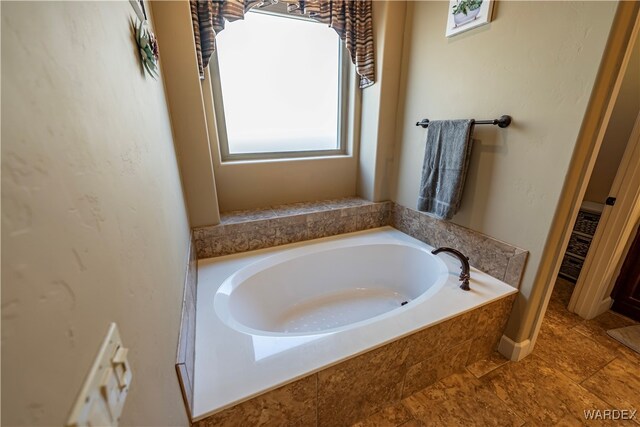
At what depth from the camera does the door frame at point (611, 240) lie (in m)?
1.53

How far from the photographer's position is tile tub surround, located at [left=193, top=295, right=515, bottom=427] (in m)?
0.92

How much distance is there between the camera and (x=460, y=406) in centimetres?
126

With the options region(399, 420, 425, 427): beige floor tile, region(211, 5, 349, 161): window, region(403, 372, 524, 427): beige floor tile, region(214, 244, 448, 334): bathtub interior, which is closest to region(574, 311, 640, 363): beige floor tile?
region(403, 372, 524, 427): beige floor tile

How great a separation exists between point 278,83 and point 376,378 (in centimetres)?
191

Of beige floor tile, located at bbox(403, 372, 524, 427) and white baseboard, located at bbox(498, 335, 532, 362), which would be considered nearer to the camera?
beige floor tile, located at bbox(403, 372, 524, 427)

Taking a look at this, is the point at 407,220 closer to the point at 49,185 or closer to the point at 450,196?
the point at 450,196

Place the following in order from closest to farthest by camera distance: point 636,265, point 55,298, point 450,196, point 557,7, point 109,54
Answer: point 55,298
point 109,54
point 557,7
point 450,196
point 636,265

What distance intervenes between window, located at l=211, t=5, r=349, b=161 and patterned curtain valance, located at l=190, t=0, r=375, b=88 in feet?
0.56

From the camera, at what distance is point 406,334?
1.14 m

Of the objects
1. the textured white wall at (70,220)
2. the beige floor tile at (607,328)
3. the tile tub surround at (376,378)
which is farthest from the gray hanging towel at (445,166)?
the textured white wall at (70,220)

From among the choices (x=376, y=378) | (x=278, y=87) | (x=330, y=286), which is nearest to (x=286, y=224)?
(x=330, y=286)

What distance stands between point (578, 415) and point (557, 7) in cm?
184

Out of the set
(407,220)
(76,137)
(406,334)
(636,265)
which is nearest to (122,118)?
(76,137)
